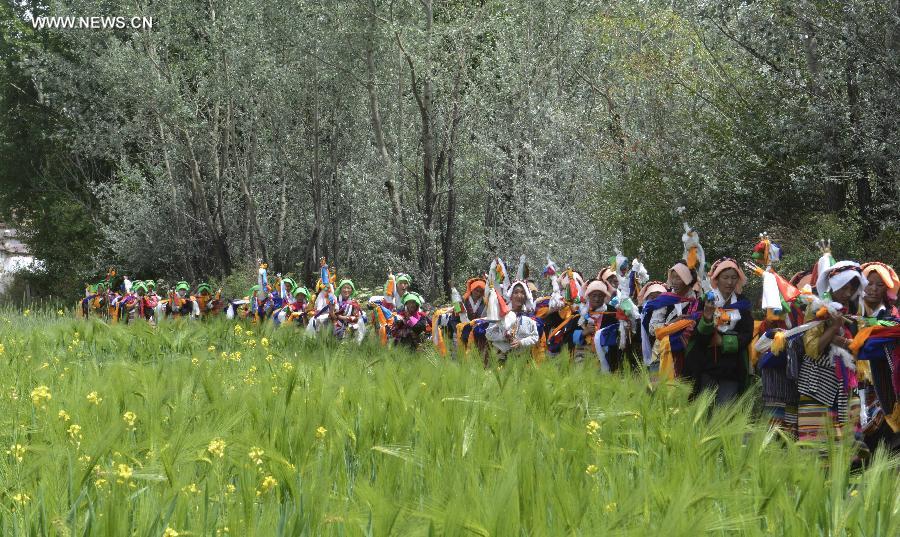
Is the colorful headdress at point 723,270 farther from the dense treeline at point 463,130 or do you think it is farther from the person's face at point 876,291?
the dense treeline at point 463,130

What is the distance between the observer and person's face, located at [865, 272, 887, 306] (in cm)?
752

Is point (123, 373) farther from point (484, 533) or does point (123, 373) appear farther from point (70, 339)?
point (70, 339)

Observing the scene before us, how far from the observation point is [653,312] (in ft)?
29.8

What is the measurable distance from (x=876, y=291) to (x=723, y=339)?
1.21 meters

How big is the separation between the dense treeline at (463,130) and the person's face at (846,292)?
6.90 meters

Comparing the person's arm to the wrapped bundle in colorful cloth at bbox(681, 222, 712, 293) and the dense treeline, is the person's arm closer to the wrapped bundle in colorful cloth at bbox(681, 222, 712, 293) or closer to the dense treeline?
the wrapped bundle in colorful cloth at bbox(681, 222, 712, 293)

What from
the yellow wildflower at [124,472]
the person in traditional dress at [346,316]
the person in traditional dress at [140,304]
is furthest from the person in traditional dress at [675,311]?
the person in traditional dress at [140,304]

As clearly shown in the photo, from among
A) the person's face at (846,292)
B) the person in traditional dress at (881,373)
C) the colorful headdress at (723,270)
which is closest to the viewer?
the person in traditional dress at (881,373)

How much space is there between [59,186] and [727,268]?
36.0 m

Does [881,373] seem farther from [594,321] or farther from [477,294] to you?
[477,294]

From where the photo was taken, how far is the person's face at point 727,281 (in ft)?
27.6

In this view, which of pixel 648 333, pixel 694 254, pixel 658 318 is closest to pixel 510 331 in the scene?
pixel 648 333

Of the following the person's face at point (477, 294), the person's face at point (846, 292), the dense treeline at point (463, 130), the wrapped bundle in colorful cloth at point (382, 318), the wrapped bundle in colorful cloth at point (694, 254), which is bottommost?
the wrapped bundle in colorful cloth at point (382, 318)

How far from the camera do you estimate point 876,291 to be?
7.53 m
